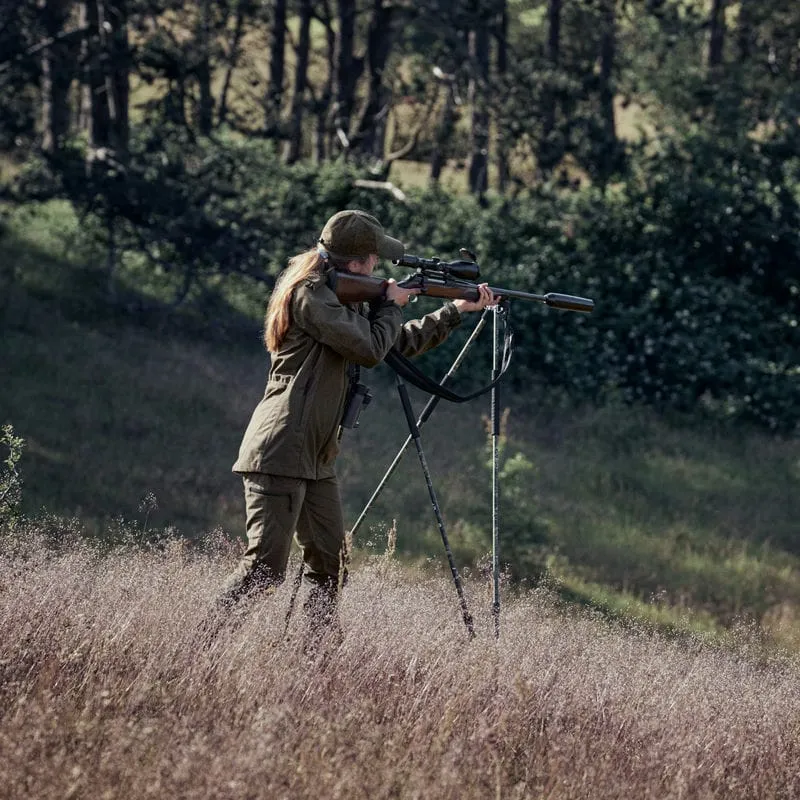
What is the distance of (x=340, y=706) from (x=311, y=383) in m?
1.50

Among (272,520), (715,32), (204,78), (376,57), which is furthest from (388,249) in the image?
(715,32)

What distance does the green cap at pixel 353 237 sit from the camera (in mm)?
5773

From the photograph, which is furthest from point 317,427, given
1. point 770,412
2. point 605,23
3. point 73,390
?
point 605,23

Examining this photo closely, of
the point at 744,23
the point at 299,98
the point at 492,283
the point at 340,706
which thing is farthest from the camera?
the point at 744,23

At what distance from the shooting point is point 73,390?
1461cm

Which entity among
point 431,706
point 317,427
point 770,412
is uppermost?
point 317,427

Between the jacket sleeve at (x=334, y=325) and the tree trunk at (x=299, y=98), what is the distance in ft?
57.9

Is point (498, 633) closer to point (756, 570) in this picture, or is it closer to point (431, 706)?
point (431, 706)

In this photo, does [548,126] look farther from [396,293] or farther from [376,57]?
[396,293]

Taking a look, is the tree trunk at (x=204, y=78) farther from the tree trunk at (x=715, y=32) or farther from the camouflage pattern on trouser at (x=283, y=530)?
the tree trunk at (x=715, y=32)

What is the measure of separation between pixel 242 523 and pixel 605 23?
2083 cm

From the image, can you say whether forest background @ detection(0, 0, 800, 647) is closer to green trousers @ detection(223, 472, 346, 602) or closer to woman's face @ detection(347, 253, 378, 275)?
green trousers @ detection(223, 472, 346, 602)

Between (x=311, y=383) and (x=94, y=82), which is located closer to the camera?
(x=311, y=383)

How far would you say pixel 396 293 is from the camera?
5.89 metres
